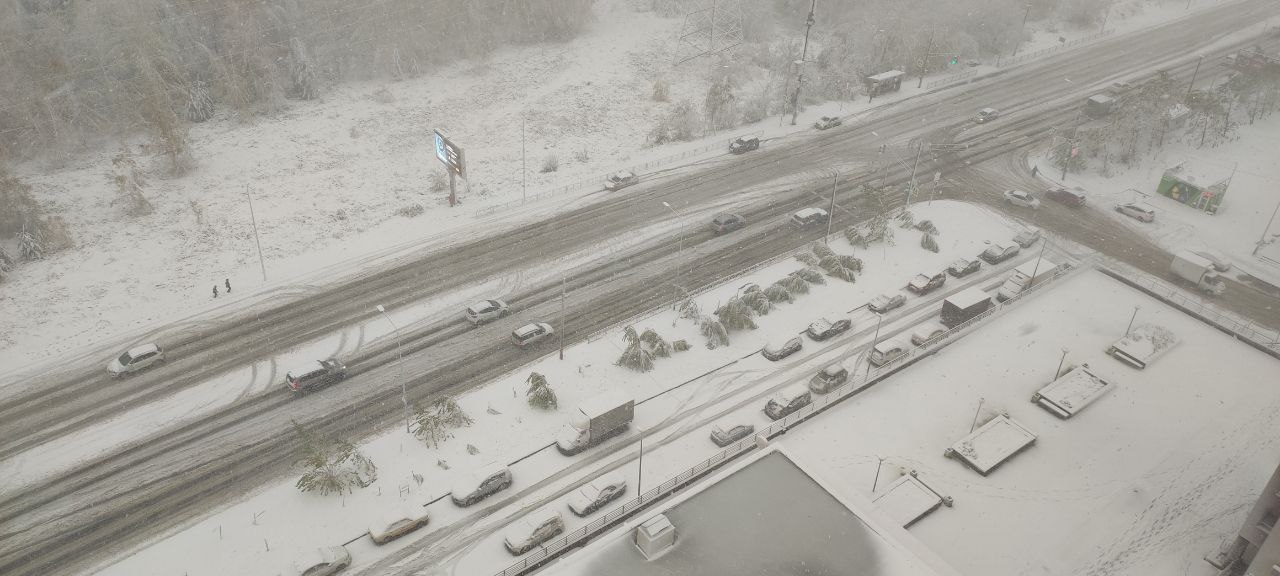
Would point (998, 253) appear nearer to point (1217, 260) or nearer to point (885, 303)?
point (885, 303)

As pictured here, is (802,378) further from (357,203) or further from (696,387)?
(357,203)

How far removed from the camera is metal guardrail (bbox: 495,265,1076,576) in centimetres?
3444

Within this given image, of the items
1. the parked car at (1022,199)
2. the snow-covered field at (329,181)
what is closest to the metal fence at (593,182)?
the snow-covered field at (329,181)

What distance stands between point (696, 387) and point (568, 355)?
7.88 m

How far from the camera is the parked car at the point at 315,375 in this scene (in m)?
44.3

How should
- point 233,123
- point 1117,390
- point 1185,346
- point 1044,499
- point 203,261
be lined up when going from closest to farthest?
point 1044,499 < point 1117,390 < point 1185,346 < point 203,261 < point 233,123

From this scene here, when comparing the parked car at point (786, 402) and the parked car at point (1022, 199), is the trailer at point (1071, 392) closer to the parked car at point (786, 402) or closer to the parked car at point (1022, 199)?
the parked car at point (786, 402)

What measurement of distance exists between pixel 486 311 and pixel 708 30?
6169 cm

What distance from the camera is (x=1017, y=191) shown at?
67.1m

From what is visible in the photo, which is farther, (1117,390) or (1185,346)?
(1185,346)

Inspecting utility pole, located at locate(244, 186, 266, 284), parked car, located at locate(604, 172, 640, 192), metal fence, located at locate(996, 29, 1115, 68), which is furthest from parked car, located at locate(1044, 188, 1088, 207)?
utility pole, located at locate(244, 186, 266, 284)

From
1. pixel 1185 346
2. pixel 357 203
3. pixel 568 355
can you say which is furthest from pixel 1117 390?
pixel 357 203

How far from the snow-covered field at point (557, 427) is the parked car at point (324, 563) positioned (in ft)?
2.49

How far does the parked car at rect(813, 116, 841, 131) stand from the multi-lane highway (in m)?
0.97
